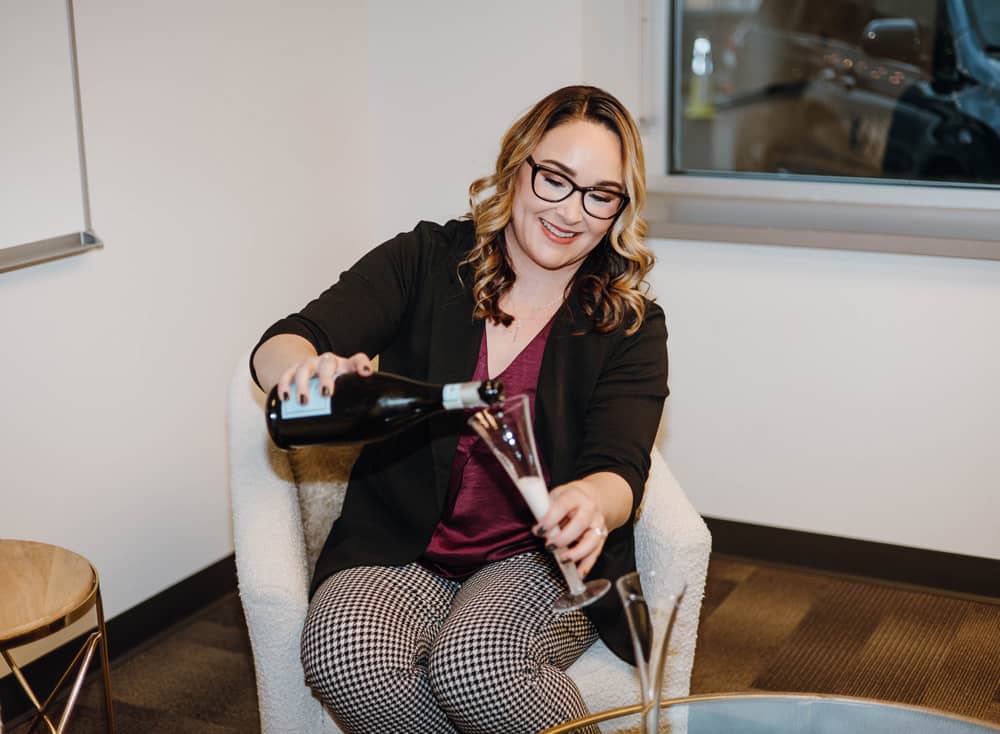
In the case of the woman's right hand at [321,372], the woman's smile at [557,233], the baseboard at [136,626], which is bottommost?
the baseboard at [136,626]

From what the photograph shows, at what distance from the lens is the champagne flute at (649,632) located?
114 centimetres

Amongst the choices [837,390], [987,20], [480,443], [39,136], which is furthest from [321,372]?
[987,20]

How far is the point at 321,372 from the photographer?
143 cm

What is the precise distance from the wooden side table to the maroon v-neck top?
0.51 m

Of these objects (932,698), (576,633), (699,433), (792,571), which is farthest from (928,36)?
(576,633)

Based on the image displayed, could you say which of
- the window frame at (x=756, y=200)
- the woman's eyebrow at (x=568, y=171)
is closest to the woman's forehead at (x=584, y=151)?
the woman's eyebrow at (x=568, y=171)

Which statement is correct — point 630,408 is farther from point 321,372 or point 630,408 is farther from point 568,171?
point 321,372

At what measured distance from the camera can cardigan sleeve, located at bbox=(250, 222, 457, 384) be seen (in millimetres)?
1732

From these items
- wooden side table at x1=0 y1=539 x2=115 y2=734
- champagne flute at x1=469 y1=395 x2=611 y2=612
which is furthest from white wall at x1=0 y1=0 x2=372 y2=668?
champagne flute at x1=469 y1=395 x2=611 y2=612

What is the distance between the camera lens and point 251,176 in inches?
106

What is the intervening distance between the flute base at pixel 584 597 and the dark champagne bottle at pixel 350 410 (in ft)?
0.84

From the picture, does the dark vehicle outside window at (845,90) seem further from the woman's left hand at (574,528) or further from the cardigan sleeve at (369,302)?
the woman's left hand at (574,528)

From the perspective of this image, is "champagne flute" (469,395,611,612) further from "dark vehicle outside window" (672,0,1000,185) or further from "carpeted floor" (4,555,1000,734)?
"dark vehicle outside window" (672,0,1000,185)

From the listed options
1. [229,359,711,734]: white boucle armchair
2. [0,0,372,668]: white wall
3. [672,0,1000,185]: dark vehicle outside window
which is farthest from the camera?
[672,0,1000,185]: dark vehicle outside window
